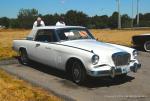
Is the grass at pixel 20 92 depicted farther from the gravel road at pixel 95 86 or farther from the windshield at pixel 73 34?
the windshield at pixel 73 34

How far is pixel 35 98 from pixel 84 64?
180 cm

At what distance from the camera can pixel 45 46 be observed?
10.5 meters

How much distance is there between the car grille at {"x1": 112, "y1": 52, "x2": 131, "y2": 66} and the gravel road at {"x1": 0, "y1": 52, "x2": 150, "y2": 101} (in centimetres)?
58

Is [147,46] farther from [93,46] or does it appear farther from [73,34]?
[93,46]

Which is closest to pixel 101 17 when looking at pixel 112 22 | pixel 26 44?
pixel 112 22

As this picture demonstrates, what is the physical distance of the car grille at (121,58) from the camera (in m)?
8.75

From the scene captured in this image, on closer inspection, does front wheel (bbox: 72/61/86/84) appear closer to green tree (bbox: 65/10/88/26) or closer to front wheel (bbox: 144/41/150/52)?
front wheel (bbox: 144/41/150/52)

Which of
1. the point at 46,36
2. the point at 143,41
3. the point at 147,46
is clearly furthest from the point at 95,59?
the point at 143,41

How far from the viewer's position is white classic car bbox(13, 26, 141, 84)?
8586 millimetres

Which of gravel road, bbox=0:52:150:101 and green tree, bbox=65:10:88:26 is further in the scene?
green tree, bbox=65:10:88:26

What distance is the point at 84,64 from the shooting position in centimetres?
864

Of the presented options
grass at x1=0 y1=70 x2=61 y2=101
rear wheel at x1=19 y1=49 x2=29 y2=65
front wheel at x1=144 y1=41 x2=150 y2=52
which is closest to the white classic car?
rear wheel at x1=19 y1=49 x2=29 y2=65

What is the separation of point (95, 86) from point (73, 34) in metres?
2.16

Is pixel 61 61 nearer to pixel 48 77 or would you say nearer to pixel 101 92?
pixel 48 77
